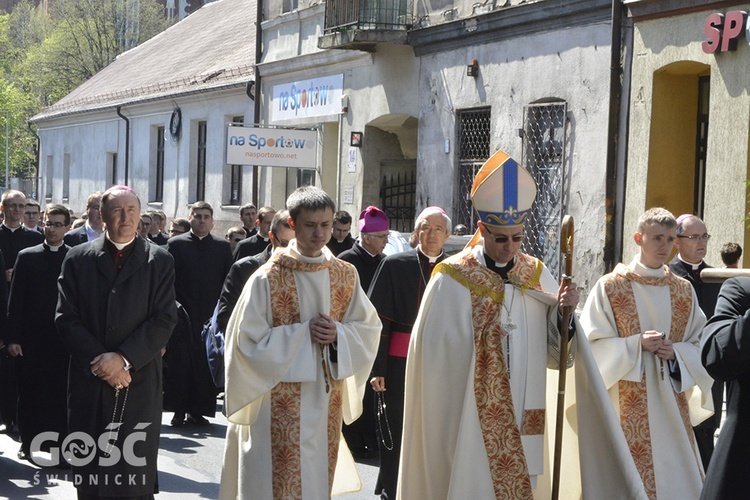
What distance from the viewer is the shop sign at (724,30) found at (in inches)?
513

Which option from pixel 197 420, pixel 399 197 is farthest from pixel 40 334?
pixel 399 197

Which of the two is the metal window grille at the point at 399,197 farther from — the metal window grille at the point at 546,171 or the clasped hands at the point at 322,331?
the clasped hands at the point at 322,331

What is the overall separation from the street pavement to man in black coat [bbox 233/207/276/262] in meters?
2.03

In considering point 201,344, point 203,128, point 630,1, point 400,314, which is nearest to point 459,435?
point 400,314

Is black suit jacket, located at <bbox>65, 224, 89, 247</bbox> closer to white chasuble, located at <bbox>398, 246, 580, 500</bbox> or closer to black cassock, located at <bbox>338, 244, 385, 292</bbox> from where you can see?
black cassock, located at <bbox>338, 244, 385, 292</bbox>

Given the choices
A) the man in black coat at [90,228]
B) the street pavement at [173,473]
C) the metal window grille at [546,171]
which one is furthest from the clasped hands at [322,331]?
the metal window grille at [546,171]

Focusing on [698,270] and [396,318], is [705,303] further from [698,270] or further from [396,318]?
[396,318]

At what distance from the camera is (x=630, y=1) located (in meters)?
14.7

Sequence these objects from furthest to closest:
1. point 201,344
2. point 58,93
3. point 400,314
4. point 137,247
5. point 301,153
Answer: point 58,93 → point 301,153 → point 201,344 → point 400,314 → point 137,247

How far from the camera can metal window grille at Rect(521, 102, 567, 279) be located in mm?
16125

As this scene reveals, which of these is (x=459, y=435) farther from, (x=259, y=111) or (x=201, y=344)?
(x=259, y=111)

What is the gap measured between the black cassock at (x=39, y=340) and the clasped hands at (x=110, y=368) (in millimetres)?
2561

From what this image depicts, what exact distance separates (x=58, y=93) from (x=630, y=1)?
149ft

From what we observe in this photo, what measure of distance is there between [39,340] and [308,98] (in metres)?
14.6
